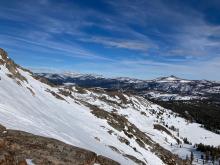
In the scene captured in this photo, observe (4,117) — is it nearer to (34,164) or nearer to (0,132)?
(0,132)

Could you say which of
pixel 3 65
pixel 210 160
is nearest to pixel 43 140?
pixel 3 65

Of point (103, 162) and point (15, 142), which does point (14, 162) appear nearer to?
point (15, 142)

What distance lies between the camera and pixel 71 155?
2614cm

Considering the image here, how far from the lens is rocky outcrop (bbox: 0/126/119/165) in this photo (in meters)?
20.4

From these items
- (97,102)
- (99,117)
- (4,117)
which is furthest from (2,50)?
(97,102)

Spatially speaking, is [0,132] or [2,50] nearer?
[0,132]

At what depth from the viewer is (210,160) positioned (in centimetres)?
19925

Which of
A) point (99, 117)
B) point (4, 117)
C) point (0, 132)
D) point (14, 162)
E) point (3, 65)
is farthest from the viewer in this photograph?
point (99, 117)

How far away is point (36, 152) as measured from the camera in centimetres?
2306

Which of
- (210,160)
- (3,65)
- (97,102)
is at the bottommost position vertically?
(210,160)

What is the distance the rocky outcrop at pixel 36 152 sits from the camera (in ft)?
66.8

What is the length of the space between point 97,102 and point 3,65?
12407 centimetres

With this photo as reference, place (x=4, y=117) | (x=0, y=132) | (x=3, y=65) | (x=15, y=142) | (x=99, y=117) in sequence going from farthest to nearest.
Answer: (x=99, y=117)
(x=3, y=65)
(x=4, y=117)
(x=0, y=132)
(x=15, y=142)

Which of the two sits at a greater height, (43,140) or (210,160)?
(43,140)
